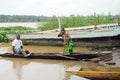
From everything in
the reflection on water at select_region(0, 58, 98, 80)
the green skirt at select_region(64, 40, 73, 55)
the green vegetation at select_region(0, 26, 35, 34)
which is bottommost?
the reflection on water at select_region(0, 58, 98, 80)

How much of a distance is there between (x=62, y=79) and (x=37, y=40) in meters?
9.78

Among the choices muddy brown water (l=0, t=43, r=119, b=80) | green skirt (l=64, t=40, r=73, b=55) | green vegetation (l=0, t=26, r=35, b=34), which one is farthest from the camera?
green vegetation (l=0, t=26, r=35, b=34)

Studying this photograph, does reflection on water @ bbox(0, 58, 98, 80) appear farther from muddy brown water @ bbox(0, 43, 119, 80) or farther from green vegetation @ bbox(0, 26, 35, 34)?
green vegetation @ bbox(0, 26, 35, 34)

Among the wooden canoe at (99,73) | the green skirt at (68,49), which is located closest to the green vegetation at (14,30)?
the green skirt at (68,49)

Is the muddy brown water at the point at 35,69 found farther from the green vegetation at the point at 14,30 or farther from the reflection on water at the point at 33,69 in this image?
the green vegetation at the point at 14,30

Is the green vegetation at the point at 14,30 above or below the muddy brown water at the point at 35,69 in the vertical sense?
above

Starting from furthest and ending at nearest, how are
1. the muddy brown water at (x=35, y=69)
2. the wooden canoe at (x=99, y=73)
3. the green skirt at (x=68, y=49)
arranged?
the green skirt at (x=68, y=49) < the muddy brown water at (x=35, y=69) < the wooden canoe at (x=99, y=73)

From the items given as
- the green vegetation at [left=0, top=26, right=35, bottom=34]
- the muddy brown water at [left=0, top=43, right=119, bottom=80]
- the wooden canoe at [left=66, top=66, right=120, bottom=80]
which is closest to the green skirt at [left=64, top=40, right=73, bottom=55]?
the muddy brown water at [left=0, top=43, right=119, bottom=80]

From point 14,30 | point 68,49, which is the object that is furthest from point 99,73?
point 14,30

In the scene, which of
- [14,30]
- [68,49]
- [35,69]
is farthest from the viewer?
[14,30]

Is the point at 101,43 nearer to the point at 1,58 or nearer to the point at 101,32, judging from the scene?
the point at 101,32

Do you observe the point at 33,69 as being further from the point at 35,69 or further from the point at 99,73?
the point at 99,73

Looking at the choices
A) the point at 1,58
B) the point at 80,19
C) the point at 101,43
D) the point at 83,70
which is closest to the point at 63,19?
the point at 80,19

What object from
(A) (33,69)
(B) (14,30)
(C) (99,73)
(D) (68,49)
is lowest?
(A) (33,69)
